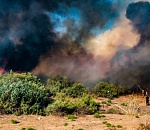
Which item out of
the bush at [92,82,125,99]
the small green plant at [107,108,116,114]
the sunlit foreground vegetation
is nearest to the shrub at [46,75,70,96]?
the bush at [92,82,125,99]

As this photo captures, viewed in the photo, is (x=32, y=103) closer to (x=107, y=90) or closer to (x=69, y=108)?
(x=69, y=108)

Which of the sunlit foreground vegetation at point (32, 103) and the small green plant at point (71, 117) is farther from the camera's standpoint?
the sunlit foreground vegetation at point (32, 103)

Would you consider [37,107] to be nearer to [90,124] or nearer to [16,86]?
[16,86]

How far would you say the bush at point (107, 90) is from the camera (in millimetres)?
63784

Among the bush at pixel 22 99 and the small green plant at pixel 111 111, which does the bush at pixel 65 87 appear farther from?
the bush at pixel 22 99

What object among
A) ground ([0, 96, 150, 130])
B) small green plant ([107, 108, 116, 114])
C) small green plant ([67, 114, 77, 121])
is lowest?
ground ([0, 96, 150, 130])

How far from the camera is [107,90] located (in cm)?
6400

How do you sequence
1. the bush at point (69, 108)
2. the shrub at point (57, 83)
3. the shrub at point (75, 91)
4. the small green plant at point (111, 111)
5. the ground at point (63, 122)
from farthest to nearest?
the shrub at point (57, 83)
the shrub at point (75, 91)
the small green plant at point (111, 111)
the bush at point (69, 108)
the ground at point (63, 122)

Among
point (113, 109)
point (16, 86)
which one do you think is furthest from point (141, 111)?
point (16, 86)

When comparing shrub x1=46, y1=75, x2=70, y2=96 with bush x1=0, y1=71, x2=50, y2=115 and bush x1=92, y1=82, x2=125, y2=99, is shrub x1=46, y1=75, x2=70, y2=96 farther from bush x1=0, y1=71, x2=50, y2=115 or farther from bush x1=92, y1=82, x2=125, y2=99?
bush x1=0, y1=71, x2=50, y2=115

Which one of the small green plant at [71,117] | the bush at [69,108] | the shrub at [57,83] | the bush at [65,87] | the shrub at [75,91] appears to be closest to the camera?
the small green plant at [71,117]

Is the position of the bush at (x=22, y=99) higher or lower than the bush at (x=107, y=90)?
lower

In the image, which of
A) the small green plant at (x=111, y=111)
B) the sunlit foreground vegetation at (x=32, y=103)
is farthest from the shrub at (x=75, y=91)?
the sunlit foreground vegetation at (x=32, y=103)

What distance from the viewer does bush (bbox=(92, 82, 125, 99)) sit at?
209 feet
